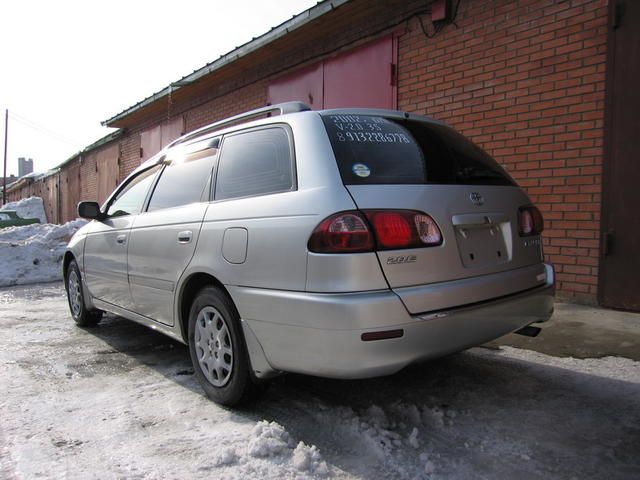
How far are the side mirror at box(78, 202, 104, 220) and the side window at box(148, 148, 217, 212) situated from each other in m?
0.99

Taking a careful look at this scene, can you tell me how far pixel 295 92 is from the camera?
860 centimetres

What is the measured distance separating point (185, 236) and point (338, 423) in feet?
4.74

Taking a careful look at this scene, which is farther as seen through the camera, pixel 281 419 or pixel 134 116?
pixel 134 116

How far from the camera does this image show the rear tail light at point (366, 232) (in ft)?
7.43

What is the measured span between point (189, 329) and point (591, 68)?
4428 millimetres

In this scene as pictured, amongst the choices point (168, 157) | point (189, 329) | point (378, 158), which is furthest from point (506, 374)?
point (168, 157)

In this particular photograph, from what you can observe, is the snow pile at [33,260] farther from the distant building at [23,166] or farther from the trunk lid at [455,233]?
the distant building at [23,166]

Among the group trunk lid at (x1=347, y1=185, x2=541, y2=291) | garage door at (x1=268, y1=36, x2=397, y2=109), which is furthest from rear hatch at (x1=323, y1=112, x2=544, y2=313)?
garage door at (x1=268, y1=36, x2=397, y2=109)

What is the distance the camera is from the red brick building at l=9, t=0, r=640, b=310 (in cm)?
470

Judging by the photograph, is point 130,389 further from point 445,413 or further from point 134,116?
point 134,116

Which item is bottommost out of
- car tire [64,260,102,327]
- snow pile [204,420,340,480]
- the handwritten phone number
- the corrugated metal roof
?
snow pile [204,420,340,480]

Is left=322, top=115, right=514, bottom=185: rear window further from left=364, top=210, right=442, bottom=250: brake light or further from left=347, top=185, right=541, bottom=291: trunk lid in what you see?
left=364, top=210, right=442, bottom=250: brake light

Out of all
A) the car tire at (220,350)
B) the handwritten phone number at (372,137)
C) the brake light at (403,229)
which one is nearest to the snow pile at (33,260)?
the car tire at (220,350)

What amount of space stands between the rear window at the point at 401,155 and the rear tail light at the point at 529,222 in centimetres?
21
